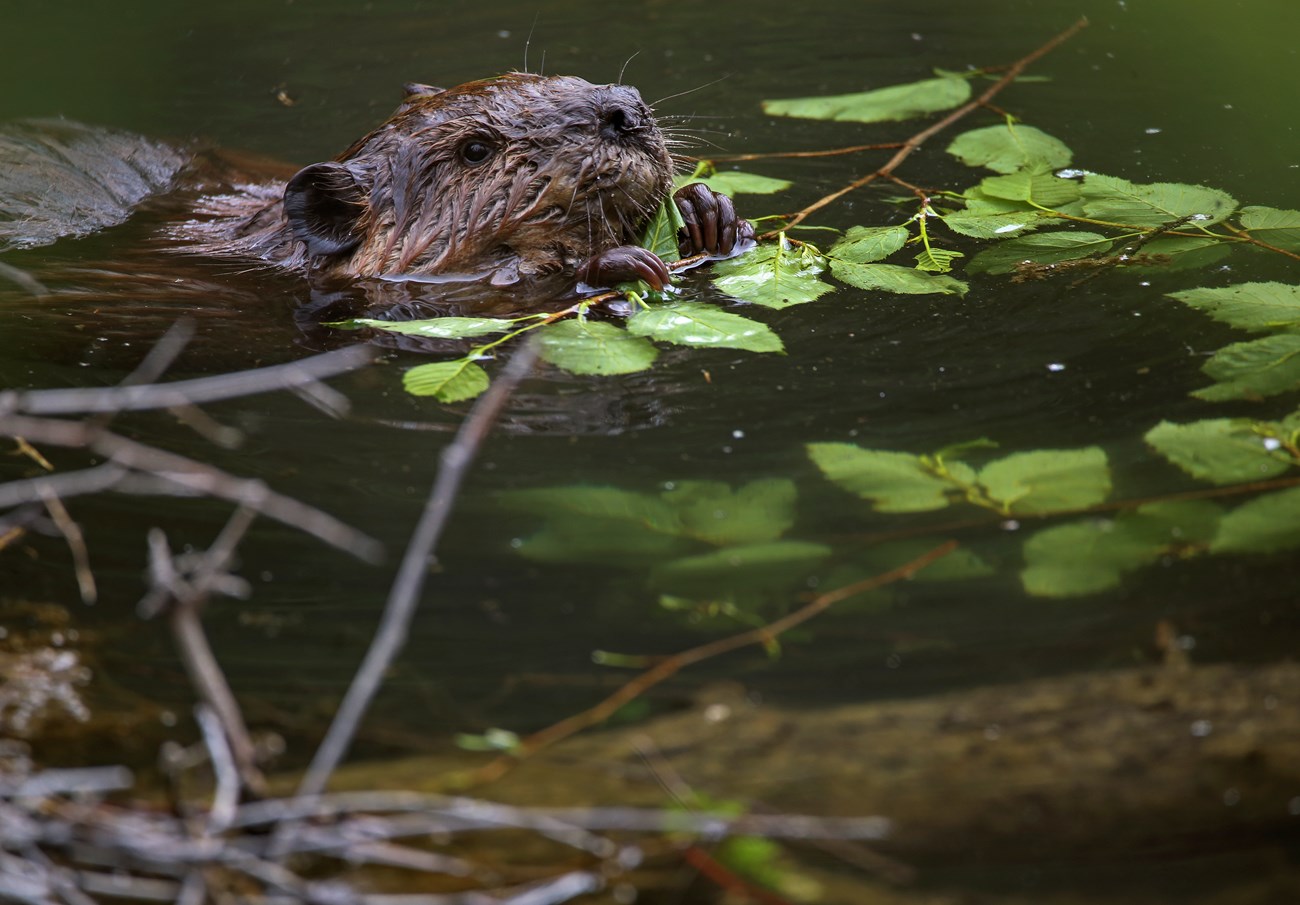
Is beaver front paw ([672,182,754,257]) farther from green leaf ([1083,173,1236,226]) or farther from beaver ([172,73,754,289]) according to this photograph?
green leaf ([1083,173,1236,226])

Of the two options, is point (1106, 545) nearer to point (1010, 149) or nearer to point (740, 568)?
point (740, 568)

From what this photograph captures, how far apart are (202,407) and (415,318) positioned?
26.6 inches

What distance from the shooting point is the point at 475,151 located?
3842mm

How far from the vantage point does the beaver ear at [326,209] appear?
3.90m

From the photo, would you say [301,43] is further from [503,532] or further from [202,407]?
[503,532]

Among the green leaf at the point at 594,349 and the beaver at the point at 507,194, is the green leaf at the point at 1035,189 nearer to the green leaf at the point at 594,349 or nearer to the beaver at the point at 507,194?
the beaver at the point at 507,194

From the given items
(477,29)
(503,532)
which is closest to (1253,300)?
(503,532)

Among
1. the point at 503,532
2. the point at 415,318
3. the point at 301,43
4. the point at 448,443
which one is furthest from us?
the point at 301,43

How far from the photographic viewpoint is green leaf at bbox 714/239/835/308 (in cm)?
343

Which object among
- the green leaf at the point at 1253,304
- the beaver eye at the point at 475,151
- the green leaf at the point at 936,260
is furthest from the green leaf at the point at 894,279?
the beaver eye at the point at 475,151

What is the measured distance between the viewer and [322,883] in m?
1.79

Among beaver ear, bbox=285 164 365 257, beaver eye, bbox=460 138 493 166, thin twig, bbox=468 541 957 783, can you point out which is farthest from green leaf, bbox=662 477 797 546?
beaver ear, bbox=285 164 365 257

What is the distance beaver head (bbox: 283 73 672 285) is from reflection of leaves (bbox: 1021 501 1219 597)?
5.74 ft

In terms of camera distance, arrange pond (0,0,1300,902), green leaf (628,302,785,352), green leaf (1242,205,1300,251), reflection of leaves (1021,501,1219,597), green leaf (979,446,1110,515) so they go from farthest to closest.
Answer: green leaf (1242,205,1300,251) → green leaf (628,302,785,352) → green leaf (979,446,1110,515) → reflection of leaves (1021,501,1219,597) → pond (0,0,1300,902)
